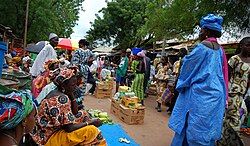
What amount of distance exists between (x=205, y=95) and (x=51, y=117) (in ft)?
5.69

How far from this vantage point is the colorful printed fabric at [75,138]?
138 inches

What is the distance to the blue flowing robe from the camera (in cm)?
403

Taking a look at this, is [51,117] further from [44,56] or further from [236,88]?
[44,56]

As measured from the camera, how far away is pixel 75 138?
11.6 ft

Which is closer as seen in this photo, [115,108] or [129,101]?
[129,101]

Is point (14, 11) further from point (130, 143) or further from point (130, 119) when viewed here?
point (130, 143)

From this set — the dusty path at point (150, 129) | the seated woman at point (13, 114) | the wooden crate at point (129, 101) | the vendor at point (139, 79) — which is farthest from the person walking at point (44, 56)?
the seated woman at point (13, 114)

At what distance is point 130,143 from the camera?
5668 millimetres

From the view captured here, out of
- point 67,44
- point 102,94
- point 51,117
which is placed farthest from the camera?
point 67,44

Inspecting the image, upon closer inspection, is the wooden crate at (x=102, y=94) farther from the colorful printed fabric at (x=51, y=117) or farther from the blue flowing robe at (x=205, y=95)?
the colorful printed fabric at (x=51, y=117)

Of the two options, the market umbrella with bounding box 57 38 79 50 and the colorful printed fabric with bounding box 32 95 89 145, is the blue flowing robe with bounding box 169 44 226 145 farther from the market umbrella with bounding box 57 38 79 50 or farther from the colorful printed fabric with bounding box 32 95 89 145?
the market umbrella with bounding box 57 38 79 50

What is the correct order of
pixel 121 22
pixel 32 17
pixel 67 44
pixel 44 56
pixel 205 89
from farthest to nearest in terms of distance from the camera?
1. pixel 121 22
2. pixel 32 17
3. pixel 67 44
4. pixel 44 56
5. pixel 205 89

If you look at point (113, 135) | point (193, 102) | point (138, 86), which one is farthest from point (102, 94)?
point (193, 102)

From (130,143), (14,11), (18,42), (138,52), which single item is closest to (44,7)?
(14,11)
